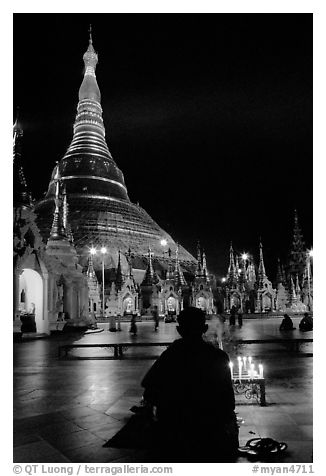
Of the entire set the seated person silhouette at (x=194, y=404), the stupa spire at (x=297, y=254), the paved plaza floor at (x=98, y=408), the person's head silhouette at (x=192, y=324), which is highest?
the stupa spire at (x=297, y=254)

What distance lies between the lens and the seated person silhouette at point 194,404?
3.67 meters

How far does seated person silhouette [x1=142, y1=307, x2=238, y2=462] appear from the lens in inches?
144

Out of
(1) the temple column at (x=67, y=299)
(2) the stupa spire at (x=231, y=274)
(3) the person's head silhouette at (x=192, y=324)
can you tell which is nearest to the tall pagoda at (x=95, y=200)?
(2) the stupa spire at (x=231, y=274)

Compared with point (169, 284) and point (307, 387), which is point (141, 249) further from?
point (307, 387)

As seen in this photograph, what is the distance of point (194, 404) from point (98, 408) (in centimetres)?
423

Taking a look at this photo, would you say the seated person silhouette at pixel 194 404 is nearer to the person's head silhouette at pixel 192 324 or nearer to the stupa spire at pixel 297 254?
the person's head silhouette at pixel 192 324

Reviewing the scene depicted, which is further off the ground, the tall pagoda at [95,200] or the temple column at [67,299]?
the tall pagoda at [95,200]

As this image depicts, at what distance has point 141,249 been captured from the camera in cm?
7912

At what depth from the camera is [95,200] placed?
81.1 m

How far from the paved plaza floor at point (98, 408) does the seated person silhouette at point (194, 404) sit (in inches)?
60.4

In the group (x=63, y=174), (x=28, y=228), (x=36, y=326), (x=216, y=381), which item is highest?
(x=63, y=174)

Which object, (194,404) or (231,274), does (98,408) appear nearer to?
(194,404)
